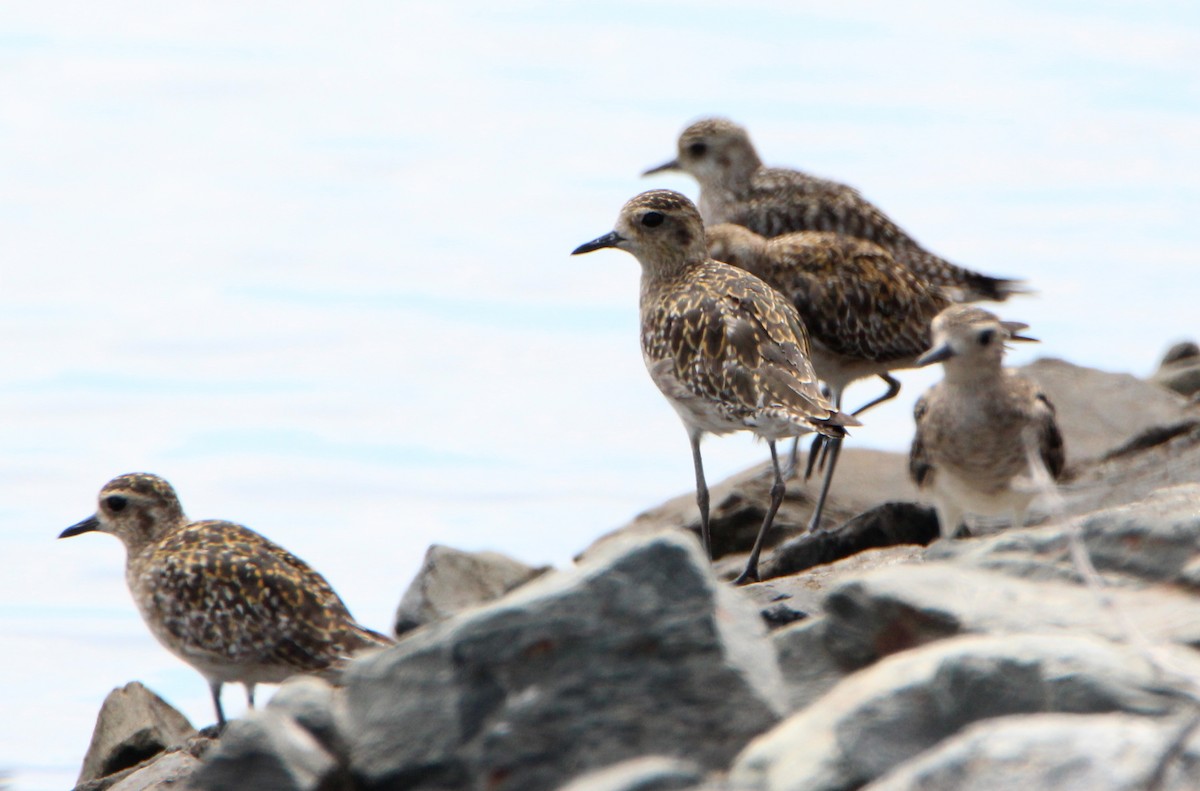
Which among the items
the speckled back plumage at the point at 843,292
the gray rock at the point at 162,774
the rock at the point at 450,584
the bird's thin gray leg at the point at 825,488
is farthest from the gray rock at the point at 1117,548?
the speckled back plumage at the point at 843,292

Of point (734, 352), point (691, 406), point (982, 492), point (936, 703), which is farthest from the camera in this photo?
point (691, 406)

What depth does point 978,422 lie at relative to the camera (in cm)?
1050

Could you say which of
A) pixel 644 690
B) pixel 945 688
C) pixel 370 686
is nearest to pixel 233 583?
pixel 370 686

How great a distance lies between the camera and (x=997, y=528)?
12.2 meters

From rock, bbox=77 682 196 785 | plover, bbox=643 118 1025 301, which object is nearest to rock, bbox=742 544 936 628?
rock, bbox=77 682 196 785

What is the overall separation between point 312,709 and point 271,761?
0.29m

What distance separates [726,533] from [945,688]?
761cm

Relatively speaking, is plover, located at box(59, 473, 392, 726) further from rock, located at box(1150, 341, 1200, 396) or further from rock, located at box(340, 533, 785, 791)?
rock, located at box(1150, 341, 1200, 396)

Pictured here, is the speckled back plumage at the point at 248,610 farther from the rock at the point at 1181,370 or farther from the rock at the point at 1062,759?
the rock at the point at 1181,370

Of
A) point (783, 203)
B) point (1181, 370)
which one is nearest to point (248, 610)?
point (783, 203)

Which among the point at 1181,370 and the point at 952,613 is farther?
the point at 1181,370

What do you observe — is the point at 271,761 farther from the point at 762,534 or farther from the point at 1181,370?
the point at 1181,370

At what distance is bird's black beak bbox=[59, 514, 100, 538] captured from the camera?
11003mm

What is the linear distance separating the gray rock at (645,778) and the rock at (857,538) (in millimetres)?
5925
